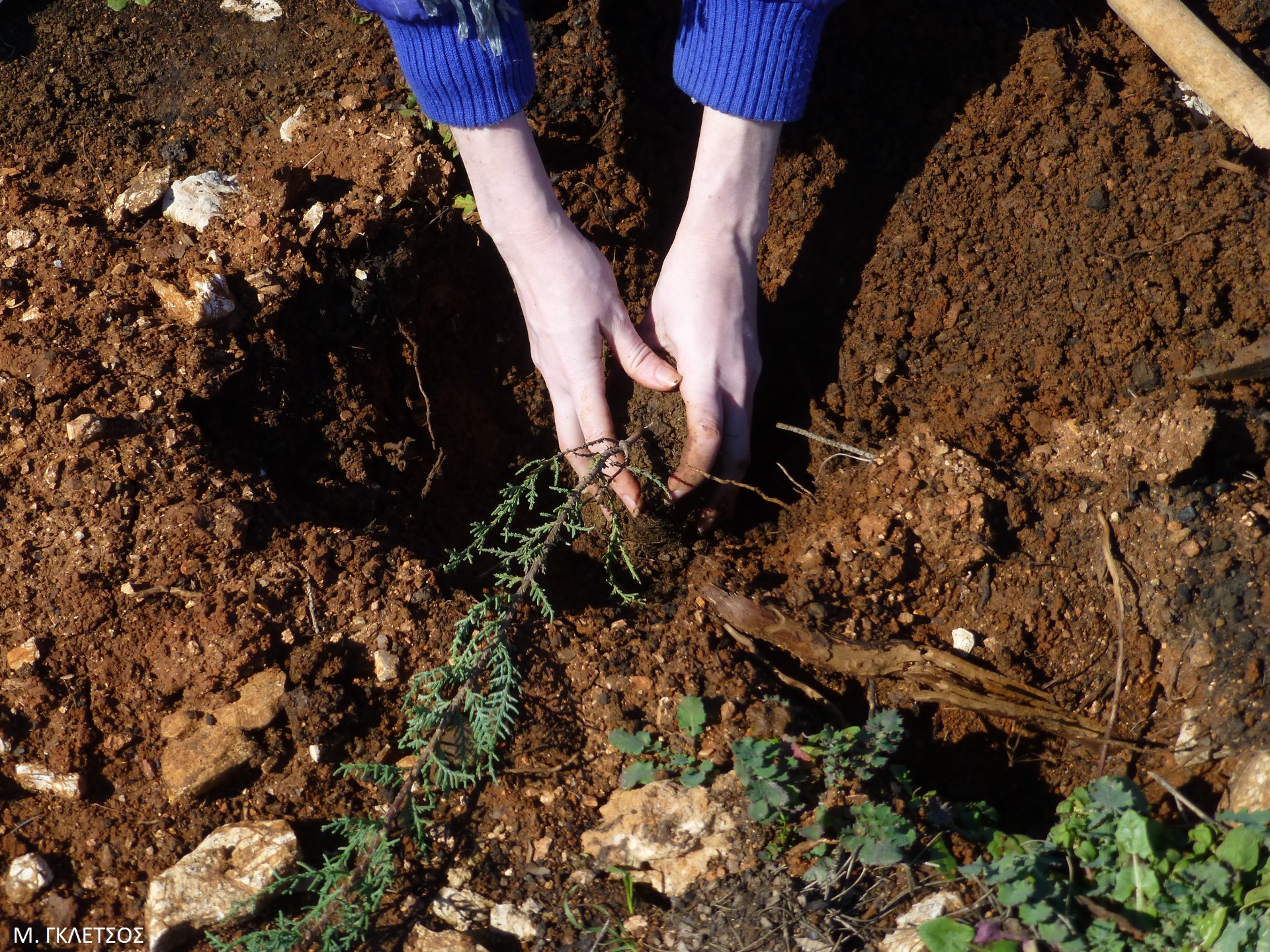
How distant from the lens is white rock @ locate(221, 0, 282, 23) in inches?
107

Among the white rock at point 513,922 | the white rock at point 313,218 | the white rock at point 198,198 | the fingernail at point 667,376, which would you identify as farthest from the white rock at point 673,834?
the white rock at point 198,198

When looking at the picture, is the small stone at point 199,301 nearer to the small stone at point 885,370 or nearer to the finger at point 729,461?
the finger at point 729,461

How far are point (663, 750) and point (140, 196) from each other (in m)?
1.96

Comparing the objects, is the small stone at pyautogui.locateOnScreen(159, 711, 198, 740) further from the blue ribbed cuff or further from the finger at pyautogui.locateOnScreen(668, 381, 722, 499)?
the blue ribbed cuff

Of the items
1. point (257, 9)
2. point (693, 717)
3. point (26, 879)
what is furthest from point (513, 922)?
point (257, 9)

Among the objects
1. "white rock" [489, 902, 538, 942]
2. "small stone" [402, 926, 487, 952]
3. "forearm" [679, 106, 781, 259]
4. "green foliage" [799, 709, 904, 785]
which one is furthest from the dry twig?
"small stone" [402, 926, 487, 952]

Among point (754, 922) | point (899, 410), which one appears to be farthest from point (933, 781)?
point (899, 410)

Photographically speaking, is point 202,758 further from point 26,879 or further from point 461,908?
point 461,908

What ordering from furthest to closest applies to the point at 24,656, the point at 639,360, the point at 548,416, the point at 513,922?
the point at 548,416, the point at 639,360, the point at 24,656, the point at 513,922

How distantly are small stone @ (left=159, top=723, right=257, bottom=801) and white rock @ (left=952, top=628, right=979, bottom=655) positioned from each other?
1430mm

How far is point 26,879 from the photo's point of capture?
4.96 feet

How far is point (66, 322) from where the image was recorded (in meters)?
2.04

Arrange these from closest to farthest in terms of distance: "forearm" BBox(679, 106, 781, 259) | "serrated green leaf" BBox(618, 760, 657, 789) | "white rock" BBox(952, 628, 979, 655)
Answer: "serrated green leaf" BBox(618, 760, 657, 789) < "white rock" BBox(952, 628, 979, 655) < "forearm" BBox(679, 106, 781, 259)

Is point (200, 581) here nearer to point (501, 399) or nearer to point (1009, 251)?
point (501, 399)
